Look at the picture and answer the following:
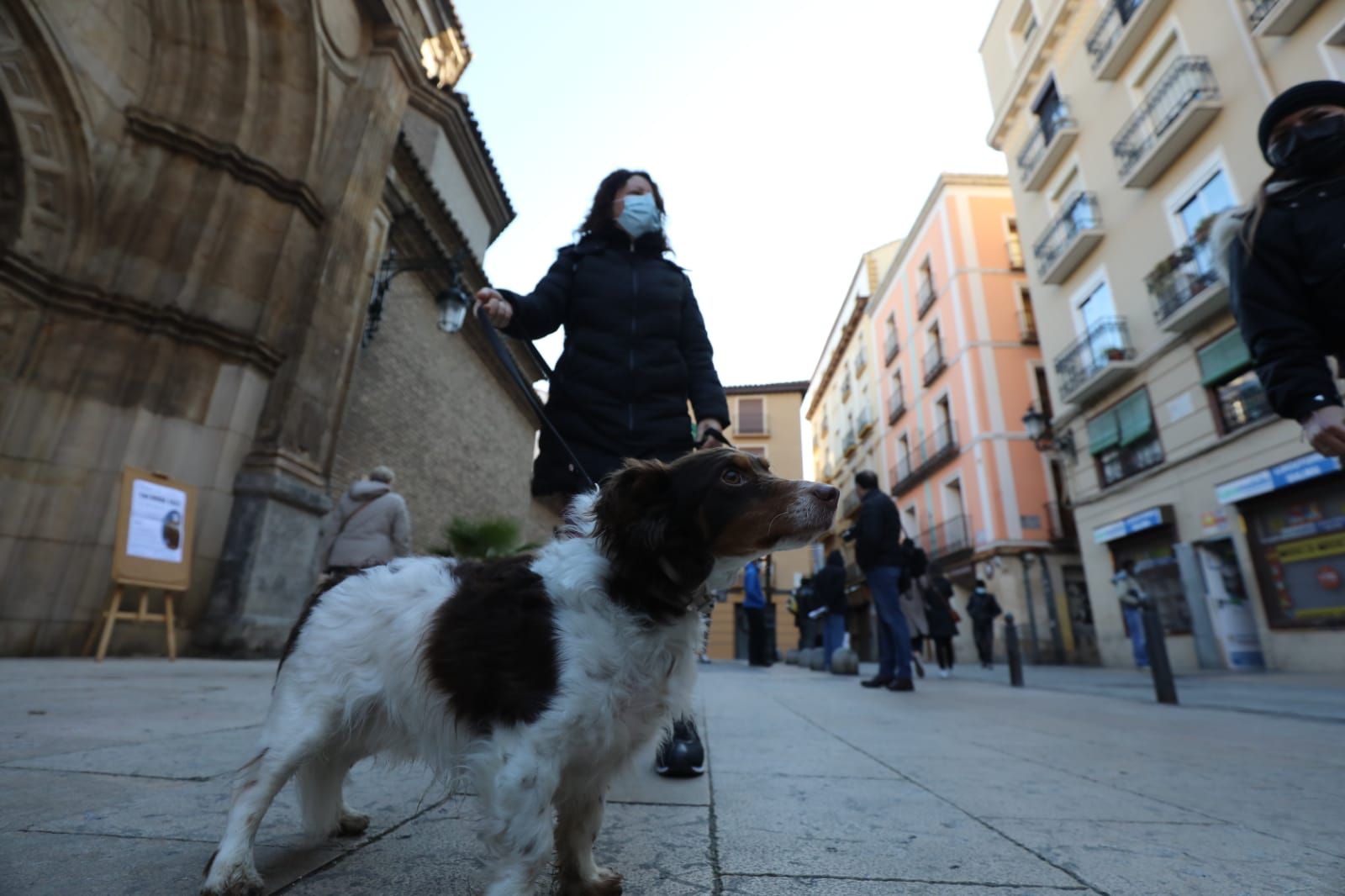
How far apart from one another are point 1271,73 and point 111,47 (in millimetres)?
16719

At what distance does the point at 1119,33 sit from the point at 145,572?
1953 centimetres

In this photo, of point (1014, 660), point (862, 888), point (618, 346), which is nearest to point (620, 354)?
point (618, 346)

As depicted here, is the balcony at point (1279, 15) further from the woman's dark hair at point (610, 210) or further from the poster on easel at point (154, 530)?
the poster on easel at point (154, 530)

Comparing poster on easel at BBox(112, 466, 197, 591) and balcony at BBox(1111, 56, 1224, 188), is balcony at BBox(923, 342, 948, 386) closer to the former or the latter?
balcony at BBox(1111, 56, 1224, 188)

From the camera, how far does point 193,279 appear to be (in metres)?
7.80

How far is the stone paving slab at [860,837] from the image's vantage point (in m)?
1.49

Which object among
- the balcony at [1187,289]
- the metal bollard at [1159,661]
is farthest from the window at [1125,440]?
the metal bollard at [1159,661]

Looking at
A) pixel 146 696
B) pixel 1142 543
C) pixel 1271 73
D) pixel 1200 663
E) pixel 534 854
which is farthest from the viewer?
pixel 1142 543

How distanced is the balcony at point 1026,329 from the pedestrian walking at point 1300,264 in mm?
21697

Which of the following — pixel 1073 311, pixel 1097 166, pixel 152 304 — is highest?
pixel 1097 166

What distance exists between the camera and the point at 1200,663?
38.6 feet

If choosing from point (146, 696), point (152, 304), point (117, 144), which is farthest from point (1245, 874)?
point (117, 144)

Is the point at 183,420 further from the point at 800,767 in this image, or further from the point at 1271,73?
the point at 1271,73

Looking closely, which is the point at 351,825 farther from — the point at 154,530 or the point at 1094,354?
the point at 1094,354
